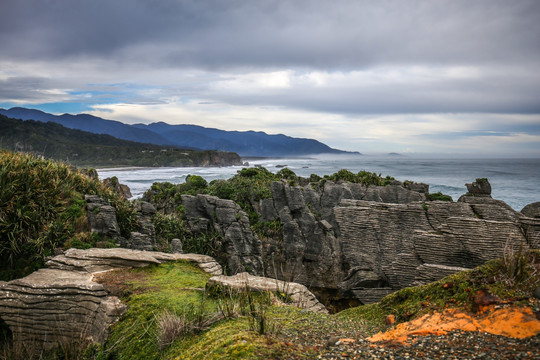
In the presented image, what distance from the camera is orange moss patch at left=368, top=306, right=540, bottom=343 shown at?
411cm

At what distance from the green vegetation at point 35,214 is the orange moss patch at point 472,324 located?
10.3 metres

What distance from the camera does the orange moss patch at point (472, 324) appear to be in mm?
4112

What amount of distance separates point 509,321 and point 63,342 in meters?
8.09

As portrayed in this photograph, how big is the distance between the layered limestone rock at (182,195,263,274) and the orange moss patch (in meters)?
17.2

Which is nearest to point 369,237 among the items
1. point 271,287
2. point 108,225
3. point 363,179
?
point 271,287

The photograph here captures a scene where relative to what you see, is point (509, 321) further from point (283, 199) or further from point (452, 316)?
point (283, 199)

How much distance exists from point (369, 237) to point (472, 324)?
1472 centimetres

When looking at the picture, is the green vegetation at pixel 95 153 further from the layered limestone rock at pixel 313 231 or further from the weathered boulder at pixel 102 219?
the weathered boulder at pixel 102 219

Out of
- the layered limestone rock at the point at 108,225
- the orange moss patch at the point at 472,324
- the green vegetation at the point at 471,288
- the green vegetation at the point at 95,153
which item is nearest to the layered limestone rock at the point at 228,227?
the layered limestone rock at the point at 108,225

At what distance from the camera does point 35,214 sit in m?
11.2

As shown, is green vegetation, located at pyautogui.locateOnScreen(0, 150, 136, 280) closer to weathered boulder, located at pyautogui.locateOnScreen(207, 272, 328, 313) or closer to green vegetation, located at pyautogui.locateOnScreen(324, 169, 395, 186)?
weathered boulder, located at pyautogui.locateOnScreen(207, 272, 328, 313)

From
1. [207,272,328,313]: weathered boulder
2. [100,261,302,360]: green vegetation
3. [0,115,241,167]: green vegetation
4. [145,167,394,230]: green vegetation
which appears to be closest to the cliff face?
[207,272,328,313]: weathered boulder

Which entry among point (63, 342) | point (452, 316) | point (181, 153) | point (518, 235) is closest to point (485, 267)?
point (452, 316)

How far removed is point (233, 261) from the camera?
22.3 meters
